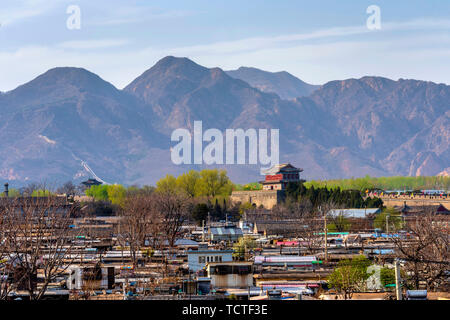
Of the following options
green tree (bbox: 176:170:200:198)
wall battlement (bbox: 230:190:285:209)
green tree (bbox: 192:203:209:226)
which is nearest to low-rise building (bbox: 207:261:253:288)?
green tree (bbox: 192:203:209:226)

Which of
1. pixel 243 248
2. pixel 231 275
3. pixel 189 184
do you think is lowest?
pixel 243 248

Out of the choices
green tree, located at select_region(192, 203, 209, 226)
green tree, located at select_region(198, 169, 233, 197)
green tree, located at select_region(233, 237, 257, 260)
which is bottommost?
green tree, located at select_region(233, 237, 257, 260)

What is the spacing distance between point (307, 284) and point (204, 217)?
175 feet

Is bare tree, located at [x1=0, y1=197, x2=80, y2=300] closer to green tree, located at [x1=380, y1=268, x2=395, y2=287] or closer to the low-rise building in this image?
the low-rise building

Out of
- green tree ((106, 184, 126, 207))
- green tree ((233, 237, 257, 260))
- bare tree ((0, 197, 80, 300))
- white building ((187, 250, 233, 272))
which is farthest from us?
green tree ((106, 184, 126, 207))

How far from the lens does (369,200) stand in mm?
85375

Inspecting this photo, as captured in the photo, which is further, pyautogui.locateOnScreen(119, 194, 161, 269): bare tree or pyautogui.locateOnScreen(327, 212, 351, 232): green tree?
pyautogui.locateOnScreen(327, 212, 351, 232): green tree

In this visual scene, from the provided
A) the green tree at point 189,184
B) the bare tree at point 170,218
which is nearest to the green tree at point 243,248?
the bare tree at point 170,218

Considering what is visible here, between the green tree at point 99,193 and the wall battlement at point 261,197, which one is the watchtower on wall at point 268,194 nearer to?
the wall battlement at point 261,197

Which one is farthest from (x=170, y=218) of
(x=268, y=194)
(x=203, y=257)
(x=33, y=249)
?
(x=268, y=194)

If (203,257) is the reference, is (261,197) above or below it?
above

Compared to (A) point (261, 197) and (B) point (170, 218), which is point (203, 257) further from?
(A) point (261, 197)
